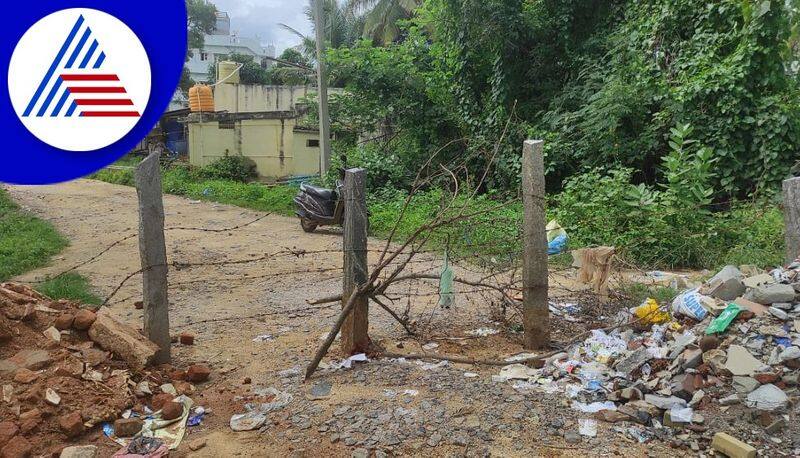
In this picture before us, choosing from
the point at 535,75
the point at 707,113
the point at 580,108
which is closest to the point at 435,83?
the point at 535,75

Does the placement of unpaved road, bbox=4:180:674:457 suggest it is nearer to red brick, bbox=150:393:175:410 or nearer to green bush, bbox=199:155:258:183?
red brick, bbox=150:393:175:410

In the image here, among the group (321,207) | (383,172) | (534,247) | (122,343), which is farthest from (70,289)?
(383,172)

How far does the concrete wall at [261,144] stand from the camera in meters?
18.2

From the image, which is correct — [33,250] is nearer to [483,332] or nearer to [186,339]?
[186,339]

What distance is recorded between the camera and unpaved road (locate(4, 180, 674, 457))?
253cm

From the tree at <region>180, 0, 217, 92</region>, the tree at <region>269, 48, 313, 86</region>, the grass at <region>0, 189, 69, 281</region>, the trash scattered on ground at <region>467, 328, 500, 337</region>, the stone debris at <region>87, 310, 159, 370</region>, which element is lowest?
the trash scattered on ground at <region>467, 328, 500, 337</region>

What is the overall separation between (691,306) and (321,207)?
666 centimetres

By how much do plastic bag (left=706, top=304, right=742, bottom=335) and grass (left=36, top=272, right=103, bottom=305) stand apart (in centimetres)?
460

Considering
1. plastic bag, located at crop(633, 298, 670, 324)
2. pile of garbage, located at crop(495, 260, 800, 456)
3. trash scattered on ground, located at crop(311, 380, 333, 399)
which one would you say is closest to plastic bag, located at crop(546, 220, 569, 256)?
plastic bag, located at crop(633, 298, 670, 324)

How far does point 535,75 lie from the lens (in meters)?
11.5

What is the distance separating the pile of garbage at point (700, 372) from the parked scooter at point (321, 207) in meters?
6.13

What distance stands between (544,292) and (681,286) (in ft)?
6.82

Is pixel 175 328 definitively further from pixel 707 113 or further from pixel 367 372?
pixel 707 113

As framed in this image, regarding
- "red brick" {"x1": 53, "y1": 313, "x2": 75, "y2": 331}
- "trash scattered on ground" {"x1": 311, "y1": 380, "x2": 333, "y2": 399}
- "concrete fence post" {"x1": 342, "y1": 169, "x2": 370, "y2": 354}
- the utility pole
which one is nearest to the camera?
"trash scattered on ground" {"x1": 311, "y1": 380, "x2": 333, "y2": 399}
